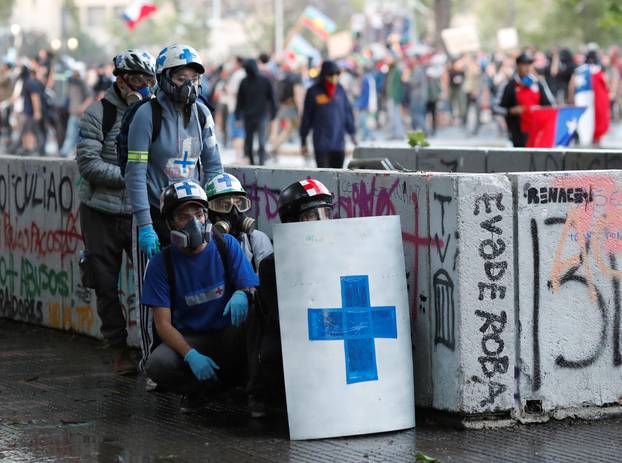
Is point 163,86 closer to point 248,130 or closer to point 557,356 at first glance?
point 557,356

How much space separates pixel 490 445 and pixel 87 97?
80.3 feet

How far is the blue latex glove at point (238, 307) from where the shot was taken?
287 inches

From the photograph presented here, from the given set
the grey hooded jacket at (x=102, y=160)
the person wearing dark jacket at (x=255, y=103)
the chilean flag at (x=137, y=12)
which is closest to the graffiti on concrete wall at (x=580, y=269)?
the grey hooded jacket at (x=102, y=160)

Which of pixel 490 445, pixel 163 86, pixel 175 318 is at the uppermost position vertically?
pixel 163 86

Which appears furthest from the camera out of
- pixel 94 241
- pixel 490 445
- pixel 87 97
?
pixel 87 97

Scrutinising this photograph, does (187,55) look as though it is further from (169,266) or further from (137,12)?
(137,12)

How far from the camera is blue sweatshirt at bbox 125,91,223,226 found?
7.86m

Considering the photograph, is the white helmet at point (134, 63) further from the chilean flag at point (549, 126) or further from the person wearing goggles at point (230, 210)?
the chilean flag at point (549, 126)

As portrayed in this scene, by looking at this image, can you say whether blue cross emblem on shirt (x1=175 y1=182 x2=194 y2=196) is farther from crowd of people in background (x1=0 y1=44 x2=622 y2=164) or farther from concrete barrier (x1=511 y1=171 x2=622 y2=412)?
crowd of people in background (x1=0 y1=44 x2=622 y2=164)

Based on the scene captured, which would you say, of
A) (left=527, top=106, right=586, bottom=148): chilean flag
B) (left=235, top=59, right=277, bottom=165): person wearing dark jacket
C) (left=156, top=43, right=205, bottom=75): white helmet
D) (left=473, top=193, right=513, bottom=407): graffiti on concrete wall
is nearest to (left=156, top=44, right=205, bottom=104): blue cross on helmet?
(left=156, top=43, right=205, bottom=75): white helmet

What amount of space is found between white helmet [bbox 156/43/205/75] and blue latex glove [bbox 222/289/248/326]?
4.05 ft

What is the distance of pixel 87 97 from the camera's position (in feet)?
99.9

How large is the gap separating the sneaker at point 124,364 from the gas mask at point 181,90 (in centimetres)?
169

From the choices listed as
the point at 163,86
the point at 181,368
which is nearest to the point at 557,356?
the point at 181,368
